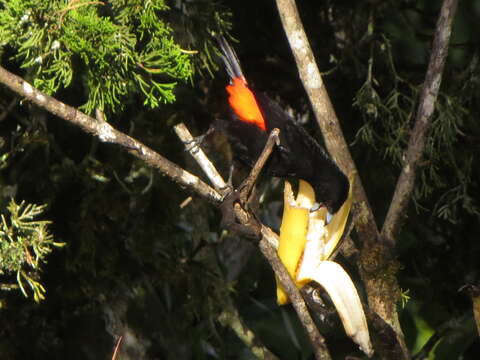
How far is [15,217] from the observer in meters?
1.89

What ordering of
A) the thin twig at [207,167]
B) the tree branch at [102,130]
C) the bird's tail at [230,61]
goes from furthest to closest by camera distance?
1. the bird's tail at [230,61]
2. the thin twig at [207,167]
3. the tree branch at [102,130]

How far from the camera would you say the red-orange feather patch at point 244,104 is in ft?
6.21

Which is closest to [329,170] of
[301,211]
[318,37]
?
[301,211]

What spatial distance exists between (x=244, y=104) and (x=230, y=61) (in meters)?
0.14

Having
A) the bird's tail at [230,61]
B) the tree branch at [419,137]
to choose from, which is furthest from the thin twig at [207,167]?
the tree branch at [419,137]

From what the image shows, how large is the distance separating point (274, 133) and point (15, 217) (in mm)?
739

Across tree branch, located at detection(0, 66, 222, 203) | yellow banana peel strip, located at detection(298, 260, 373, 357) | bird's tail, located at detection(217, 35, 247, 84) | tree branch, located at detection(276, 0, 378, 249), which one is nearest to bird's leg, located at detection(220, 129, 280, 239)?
tree branch, located at detection(0, 66, 222, 203)

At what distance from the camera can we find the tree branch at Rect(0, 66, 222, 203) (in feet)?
4.75

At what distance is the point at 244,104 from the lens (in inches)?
75.2

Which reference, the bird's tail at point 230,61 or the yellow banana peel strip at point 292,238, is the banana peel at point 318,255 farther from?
the bird's tail at point 230,61

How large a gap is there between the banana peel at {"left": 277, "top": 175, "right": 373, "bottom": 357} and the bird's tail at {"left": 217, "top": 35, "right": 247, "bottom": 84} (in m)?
0.35

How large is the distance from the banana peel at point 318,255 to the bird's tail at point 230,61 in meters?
0.35

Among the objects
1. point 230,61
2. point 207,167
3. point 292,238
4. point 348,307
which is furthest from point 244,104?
point 348,307

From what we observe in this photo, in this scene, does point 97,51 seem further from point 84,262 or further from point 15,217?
point 84,262
